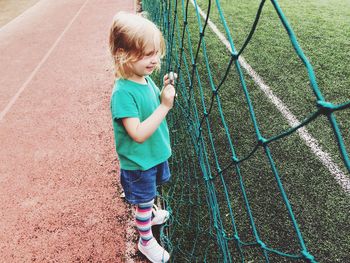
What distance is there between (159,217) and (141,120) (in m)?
0.85

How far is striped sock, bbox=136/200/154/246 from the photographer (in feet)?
5.59

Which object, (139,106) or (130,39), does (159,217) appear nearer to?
(139,106)

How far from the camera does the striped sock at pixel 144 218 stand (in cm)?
170

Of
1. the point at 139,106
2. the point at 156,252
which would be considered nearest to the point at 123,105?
the point at 139,106

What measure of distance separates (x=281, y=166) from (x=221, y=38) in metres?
3.07

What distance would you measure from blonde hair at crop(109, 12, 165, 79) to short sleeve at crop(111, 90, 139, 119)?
0.33ft

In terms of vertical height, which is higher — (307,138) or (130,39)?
(130,39)

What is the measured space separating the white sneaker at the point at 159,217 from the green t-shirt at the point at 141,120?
0.63m

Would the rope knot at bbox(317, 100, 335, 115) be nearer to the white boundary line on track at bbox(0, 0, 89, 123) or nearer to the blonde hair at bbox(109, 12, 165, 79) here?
the blonde hair at bbox(109, 12, 165, 79)

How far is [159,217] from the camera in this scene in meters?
2.08

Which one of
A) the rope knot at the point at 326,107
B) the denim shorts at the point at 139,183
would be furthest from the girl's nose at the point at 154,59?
the rope knot at the point at 326,107

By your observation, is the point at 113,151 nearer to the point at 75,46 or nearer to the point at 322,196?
the point at 322,196

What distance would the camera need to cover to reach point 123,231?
7.05ft

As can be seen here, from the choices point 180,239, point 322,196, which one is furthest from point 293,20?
point 180,239
